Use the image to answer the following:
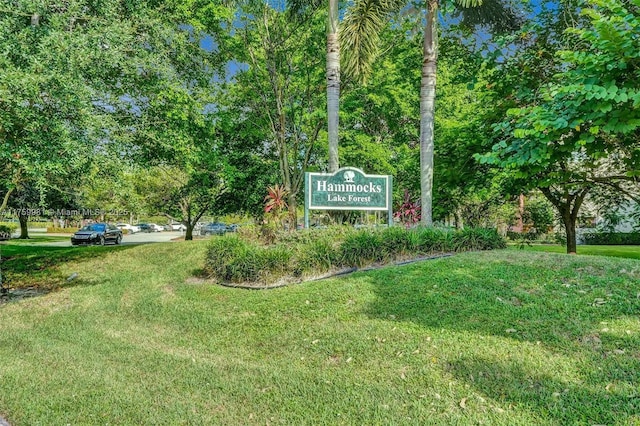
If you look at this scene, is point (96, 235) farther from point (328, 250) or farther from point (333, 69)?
point (328, 250)

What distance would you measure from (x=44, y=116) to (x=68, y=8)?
245 cm

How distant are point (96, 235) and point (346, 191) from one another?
18.3 meters

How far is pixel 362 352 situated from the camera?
184 inches

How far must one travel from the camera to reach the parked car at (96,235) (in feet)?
72.0

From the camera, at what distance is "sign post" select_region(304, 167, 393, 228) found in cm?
954

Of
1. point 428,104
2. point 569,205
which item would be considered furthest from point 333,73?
point 569,205

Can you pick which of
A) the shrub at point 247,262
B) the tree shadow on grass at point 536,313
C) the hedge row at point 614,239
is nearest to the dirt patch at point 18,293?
the shrub at point 247,262

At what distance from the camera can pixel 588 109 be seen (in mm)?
3975

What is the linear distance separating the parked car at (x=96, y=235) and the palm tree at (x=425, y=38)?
59.9 feet

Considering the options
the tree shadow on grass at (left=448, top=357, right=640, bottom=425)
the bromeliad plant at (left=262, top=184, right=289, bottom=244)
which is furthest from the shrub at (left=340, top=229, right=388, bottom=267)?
the tree shadow on grass at (left=448, top=357, right=640, bottom=425)

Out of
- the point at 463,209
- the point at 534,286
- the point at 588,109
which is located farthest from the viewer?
the point at 463,209

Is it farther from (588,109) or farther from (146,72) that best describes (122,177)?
(588,109)

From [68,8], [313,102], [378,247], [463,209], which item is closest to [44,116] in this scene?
[68,8]

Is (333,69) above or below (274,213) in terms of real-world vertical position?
above
